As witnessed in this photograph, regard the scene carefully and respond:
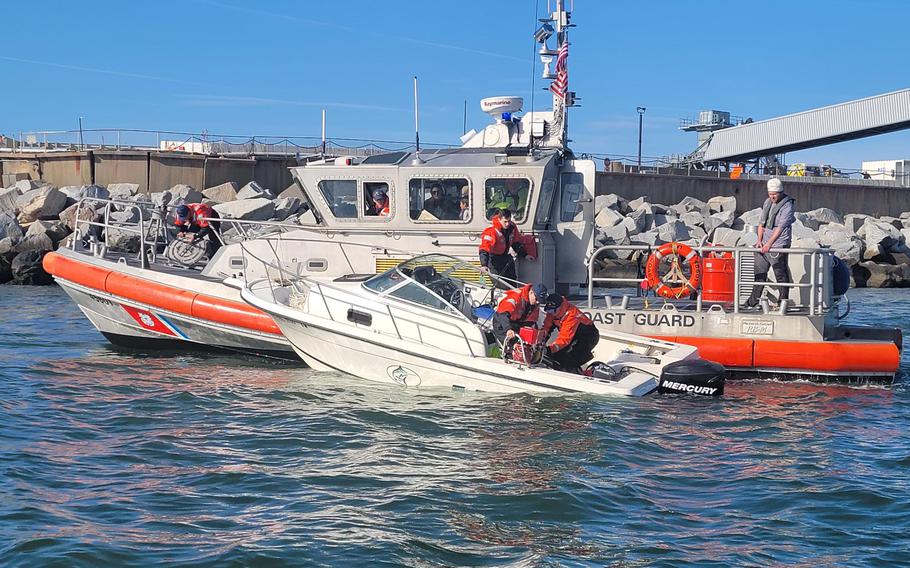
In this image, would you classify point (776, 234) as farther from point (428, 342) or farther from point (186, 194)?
point (186, 194)

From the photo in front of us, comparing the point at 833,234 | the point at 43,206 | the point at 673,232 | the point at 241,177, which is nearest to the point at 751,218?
the point at 833,234

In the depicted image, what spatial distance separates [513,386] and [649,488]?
2.66 meters

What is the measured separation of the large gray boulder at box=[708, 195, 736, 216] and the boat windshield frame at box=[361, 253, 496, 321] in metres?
21.5

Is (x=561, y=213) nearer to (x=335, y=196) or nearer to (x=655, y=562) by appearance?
(x=335, y=196)

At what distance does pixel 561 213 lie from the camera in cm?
1259

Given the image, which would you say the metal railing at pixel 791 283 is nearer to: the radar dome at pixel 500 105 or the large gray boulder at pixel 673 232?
the radar dome at pixel 500 105

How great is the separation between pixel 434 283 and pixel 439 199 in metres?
1.76

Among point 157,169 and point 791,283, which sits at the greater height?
point 157,169

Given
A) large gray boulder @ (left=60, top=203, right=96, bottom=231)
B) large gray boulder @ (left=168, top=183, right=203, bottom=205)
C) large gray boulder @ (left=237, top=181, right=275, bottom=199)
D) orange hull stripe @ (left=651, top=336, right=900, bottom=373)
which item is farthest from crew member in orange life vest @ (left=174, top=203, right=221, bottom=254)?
large gray boulder @ (left=168, top=183, right=203, bottom=205)

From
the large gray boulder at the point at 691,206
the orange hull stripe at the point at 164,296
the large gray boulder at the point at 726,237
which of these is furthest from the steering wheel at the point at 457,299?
the large gray boulder at the point at 691,206

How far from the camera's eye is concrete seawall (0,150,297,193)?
2842cm

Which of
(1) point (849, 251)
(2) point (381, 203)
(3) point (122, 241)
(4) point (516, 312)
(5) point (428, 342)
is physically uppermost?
(2) point (381, 203)

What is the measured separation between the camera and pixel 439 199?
12000 millimetres

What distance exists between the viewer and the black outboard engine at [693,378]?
32.6 ft
